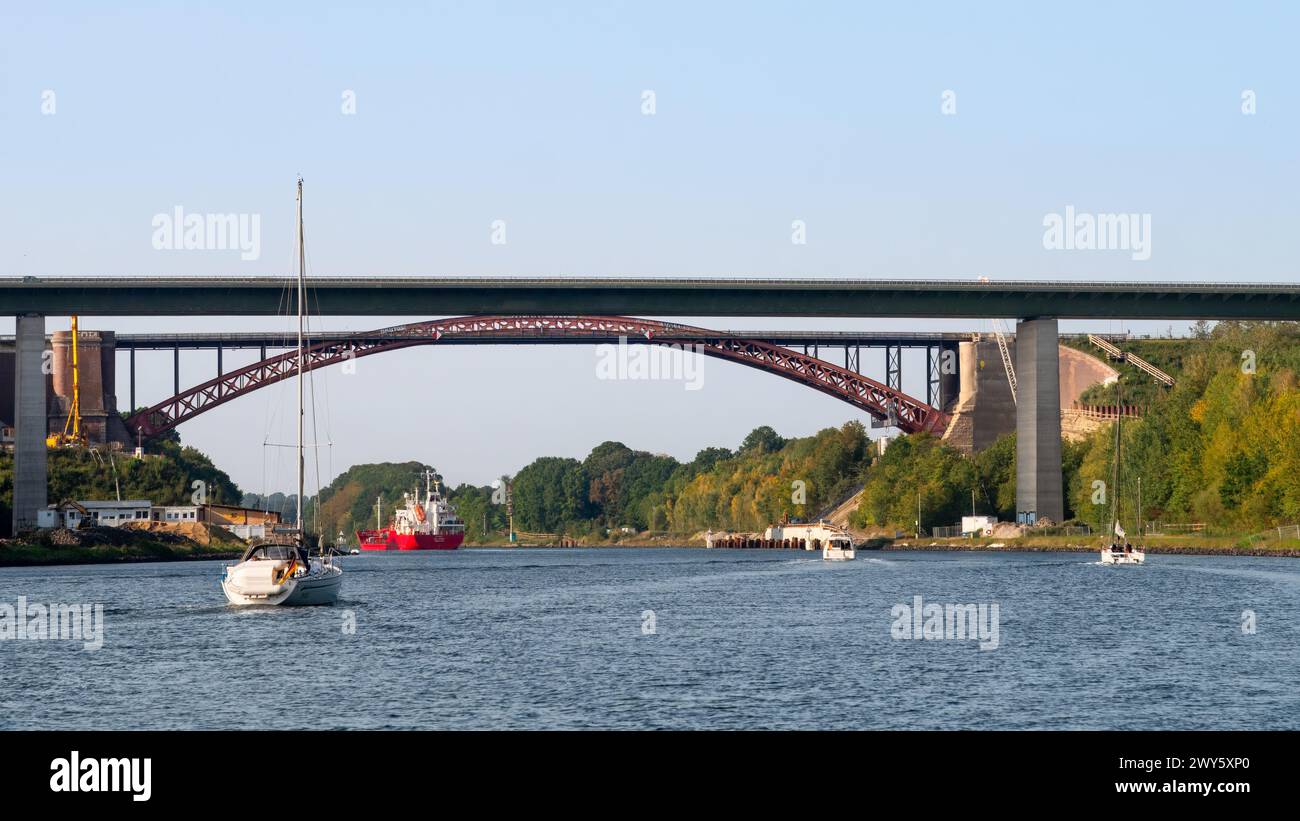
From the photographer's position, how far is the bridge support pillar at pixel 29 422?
292 ft

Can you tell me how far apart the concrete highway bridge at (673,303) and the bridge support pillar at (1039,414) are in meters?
0.08

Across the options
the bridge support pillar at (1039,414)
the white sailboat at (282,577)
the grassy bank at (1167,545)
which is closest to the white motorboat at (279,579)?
the white sailboat at (282,577)

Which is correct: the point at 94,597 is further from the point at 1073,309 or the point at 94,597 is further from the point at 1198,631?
the point at 1073,309

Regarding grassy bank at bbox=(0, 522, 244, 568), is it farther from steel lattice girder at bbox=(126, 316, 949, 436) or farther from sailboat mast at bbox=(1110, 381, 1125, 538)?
sailboat mast at bbox=(1110, 381, 1125, 538)

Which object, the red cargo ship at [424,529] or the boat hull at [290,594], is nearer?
the boat hull at [290,594]

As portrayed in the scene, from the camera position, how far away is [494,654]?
118ft

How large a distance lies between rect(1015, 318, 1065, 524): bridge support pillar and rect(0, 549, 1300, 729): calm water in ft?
125

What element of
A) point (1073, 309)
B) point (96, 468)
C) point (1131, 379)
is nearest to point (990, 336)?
point (1131, 379)

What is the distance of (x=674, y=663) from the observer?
33594mm

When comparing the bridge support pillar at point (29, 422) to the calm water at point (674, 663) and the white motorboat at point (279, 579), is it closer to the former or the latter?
the calm water at point (674, 663)

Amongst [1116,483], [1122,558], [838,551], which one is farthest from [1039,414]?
[1122,558]

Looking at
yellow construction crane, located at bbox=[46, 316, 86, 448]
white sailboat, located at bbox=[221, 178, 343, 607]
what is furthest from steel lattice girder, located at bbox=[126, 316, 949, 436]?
white sailboat, located at bbox=[221, 178, 343, 607]

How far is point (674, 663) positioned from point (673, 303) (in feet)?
209
